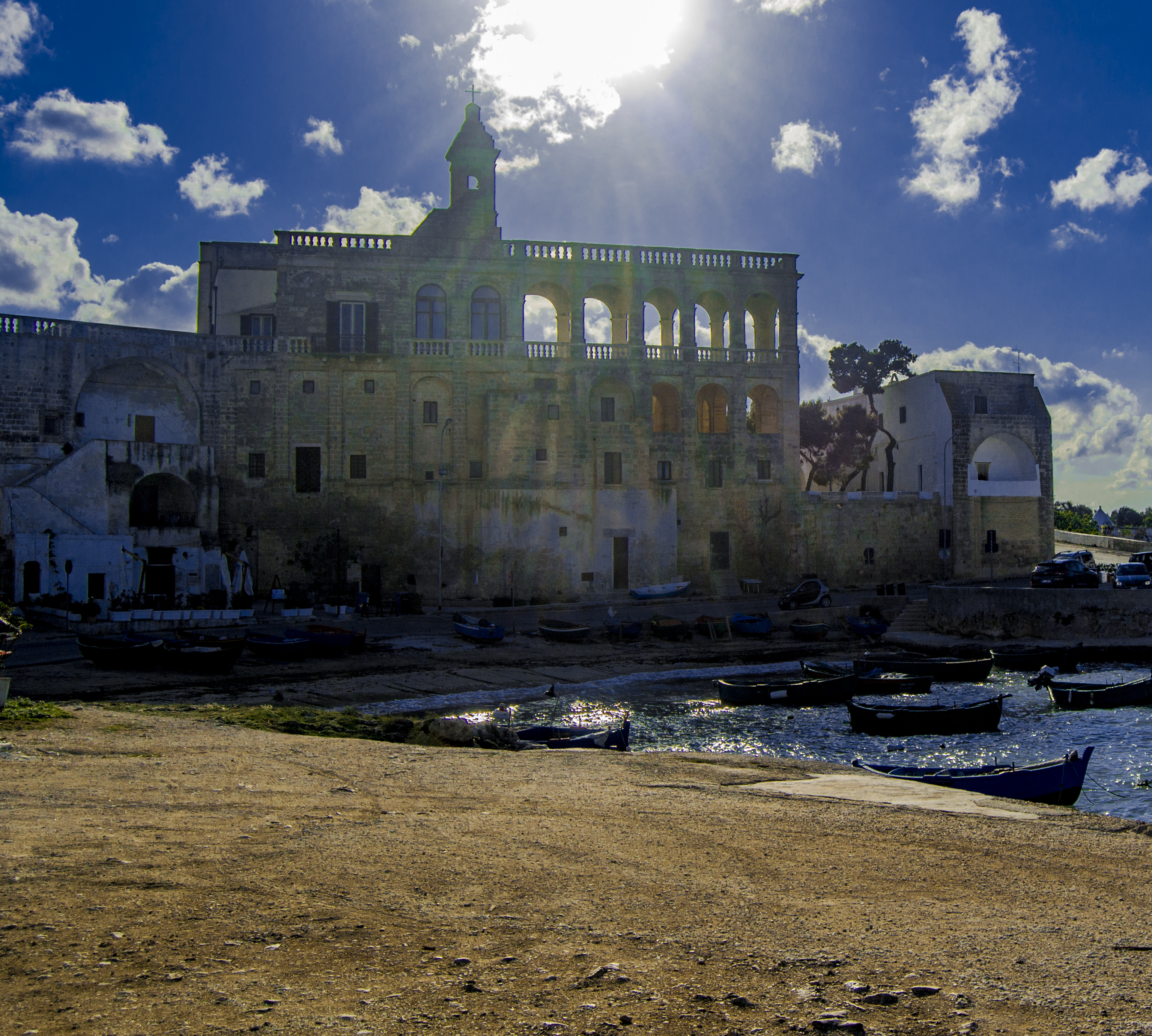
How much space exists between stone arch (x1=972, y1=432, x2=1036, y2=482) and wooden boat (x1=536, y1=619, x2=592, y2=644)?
26954 mm

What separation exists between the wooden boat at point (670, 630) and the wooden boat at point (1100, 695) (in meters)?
13.9

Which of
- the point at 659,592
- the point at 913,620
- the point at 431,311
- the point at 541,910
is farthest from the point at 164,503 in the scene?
the point at 541,910

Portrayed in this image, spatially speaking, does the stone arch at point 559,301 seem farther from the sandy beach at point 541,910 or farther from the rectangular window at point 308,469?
the sandy beach at point 541,910

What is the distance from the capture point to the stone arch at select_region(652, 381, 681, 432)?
151 feet

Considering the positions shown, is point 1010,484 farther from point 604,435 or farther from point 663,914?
point 663,914

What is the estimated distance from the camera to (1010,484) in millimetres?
49969

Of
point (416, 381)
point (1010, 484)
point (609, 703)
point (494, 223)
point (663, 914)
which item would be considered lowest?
point (609, 703)

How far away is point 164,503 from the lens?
132 ft

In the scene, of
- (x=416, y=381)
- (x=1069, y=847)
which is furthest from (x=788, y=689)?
(x=416, y=381)

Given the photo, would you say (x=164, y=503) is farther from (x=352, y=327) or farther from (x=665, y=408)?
(x=665, y=408)

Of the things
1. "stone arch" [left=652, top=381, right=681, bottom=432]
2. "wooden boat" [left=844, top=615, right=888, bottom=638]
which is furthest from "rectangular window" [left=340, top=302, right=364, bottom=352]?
"wooden boat" [left=844, top=615, right=888, bottom=638]

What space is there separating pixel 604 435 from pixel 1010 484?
23.6 m

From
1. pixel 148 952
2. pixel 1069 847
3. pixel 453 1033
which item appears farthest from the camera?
pixel 1069 847

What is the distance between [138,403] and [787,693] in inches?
1217
